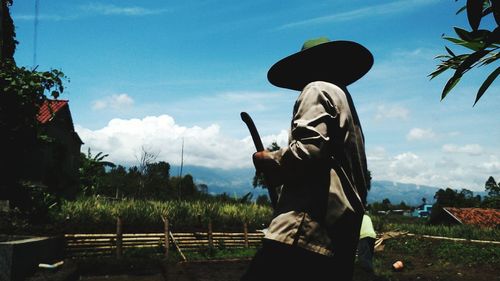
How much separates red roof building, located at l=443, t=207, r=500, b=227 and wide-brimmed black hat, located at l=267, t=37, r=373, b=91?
27.2 meters

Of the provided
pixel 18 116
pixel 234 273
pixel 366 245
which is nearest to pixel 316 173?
pixel 366 245

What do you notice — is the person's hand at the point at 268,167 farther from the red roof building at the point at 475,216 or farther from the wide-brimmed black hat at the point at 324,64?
the red roof building at the point at 475,216

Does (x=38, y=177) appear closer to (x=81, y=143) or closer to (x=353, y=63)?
(x=81, y=143)

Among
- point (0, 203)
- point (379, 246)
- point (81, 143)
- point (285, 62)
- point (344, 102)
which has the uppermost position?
point (81, 143)

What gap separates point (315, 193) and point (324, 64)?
0.66 meters

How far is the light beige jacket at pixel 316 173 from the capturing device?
1.78m

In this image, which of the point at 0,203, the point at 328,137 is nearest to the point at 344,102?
the point at 328,137

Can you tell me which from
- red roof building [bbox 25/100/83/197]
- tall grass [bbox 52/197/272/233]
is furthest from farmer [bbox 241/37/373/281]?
red roof building [bbox 25/100/83/197]

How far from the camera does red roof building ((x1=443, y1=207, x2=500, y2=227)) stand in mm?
26522

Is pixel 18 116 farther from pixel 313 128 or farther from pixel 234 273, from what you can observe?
pixel 313 128

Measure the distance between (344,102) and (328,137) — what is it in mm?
227

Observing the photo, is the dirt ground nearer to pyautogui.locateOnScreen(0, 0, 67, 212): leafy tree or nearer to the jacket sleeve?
pyautogui.locateOnScreen(0, 0, 67, 212): leafy tree

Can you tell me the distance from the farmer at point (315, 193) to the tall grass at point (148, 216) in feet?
38.3

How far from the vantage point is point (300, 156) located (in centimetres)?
175
